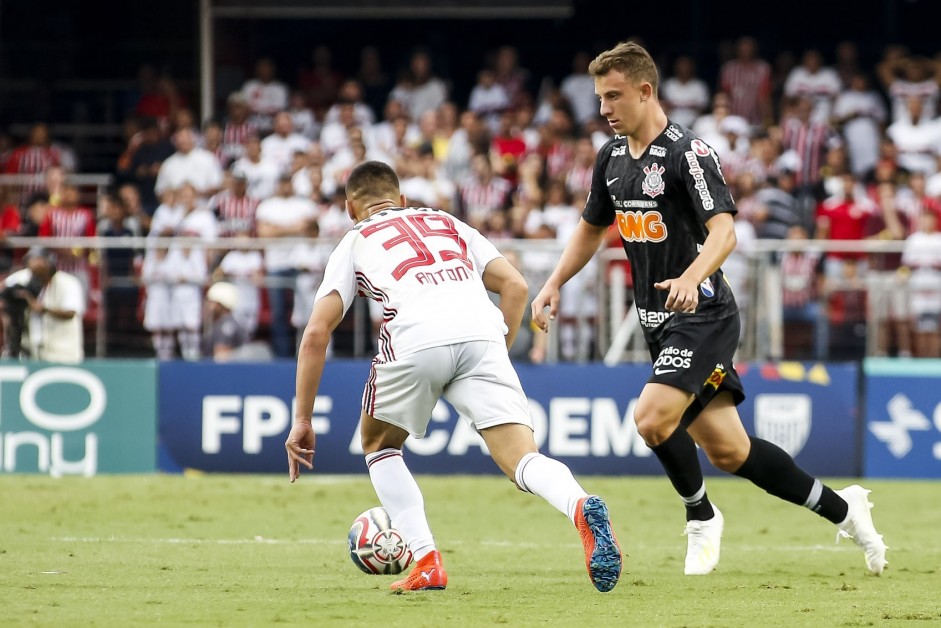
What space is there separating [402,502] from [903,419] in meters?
8.13

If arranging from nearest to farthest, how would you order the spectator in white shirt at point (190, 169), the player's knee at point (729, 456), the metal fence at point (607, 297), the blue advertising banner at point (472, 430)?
1. the player's knee at point (729, 456)
2. the blue advertising banner at point (472, 430)
3. the metal fence at point (607, 297)
4. the spectator in white shirt at point (190, 169)

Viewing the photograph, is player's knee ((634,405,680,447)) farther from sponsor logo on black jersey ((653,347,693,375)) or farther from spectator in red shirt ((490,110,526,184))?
spectator in red shirt ((490,110,526,184))

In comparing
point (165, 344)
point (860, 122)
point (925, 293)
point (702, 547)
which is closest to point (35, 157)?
point (165, 344)

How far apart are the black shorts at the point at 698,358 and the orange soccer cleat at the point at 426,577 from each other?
53.4 inches

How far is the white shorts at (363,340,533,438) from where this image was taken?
21.1 feet

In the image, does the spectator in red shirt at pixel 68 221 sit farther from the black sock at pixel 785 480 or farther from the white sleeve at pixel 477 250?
the black sock at pixel 785 480

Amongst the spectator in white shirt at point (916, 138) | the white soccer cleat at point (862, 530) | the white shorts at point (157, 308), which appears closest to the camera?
the white soccer cleat at point (862, 530)

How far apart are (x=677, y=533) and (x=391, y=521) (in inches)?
141

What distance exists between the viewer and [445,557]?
8.41m

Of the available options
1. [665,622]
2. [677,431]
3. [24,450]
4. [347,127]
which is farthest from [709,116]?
[665,622]

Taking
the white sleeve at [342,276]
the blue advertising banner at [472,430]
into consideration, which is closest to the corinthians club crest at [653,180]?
the white sleeve at [342,276]

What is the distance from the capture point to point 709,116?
60.7ft

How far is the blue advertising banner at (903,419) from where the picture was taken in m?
13.5

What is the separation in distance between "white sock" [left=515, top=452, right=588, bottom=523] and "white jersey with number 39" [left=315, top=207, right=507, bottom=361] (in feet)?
2.00
